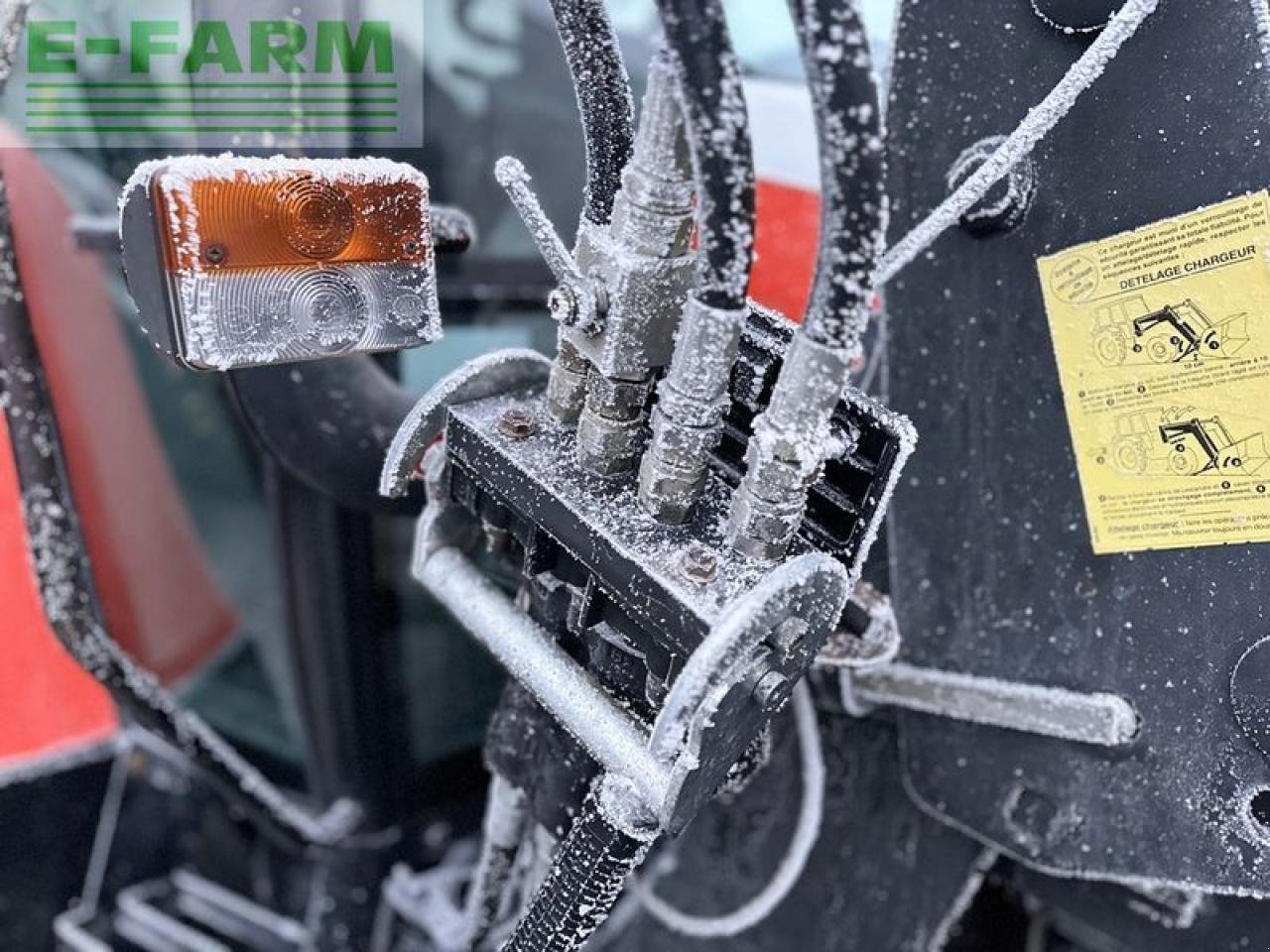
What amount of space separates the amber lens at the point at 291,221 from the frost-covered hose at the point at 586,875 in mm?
320

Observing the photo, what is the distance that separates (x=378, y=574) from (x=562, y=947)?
1.92 feet

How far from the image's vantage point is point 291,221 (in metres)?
0.52

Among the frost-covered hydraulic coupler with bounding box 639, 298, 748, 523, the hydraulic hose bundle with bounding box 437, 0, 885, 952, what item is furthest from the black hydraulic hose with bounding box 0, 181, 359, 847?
the frost-covered hydraulic coupler with bounding box 639, 298, 748, 523

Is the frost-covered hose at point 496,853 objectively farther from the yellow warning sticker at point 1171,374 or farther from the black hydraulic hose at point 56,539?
the yellow warning sticker at point 1171,374

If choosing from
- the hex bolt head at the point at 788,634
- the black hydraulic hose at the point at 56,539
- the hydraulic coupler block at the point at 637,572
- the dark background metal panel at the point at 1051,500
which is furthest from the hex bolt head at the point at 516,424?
the black hydraulic hose at the point at 56,539

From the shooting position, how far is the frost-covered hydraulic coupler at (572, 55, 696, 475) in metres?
0.49

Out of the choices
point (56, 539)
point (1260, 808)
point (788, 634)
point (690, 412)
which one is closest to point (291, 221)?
point (690, 412)

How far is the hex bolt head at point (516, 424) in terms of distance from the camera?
0.60 m

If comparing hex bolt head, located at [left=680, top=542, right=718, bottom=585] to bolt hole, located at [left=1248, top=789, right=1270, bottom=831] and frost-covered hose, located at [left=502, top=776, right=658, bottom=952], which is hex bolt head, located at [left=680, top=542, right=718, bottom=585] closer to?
frost-covered hose, located at [left=502, top=776, right=658, bottom=952]

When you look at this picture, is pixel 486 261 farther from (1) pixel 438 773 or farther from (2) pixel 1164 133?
(2) pixel 1164 133

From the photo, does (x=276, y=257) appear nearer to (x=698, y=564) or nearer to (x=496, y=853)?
(x=698, y=564)

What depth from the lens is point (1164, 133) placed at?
1.90ft

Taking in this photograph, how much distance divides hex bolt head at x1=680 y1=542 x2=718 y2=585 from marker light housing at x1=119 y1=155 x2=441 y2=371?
0.68 ft

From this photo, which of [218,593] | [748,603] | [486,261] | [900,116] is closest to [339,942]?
[218,593]
